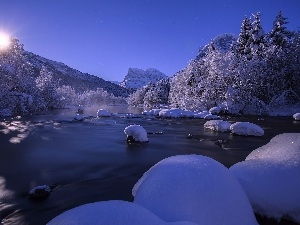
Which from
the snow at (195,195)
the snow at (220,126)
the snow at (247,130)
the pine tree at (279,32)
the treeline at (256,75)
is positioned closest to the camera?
Answer: the snow at (195,195)

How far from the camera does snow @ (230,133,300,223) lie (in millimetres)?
4203

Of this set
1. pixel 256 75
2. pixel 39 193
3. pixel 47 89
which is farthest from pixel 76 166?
pixel 47 89

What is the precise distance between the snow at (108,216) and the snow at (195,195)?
2.08 feet

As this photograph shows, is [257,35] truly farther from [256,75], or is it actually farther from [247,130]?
[247,130]

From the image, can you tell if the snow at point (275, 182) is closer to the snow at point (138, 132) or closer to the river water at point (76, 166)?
the river water at point (76, 166)

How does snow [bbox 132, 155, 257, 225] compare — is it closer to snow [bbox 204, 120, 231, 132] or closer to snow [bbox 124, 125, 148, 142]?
snow [bbox 124, 125, 148, 142]

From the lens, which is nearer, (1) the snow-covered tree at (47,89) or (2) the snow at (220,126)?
(2) the snow at (220,126)

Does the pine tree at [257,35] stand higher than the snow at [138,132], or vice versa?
the pine tree at [257,35]

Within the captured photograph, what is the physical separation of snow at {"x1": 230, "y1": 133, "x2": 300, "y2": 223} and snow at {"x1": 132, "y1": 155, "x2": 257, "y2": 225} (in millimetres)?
737

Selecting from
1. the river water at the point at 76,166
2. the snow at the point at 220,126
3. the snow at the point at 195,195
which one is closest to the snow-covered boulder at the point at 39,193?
the river water at the point at 76,166

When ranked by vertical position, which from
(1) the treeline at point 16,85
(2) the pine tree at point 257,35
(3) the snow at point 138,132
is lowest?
(3) the snow at point 138,132

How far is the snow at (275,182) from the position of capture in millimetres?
4203

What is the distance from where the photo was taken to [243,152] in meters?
10.2

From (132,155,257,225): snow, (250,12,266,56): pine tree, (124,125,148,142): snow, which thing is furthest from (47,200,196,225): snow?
(250,12,266,56): pine tree
